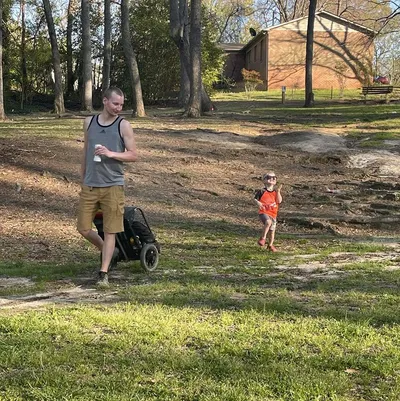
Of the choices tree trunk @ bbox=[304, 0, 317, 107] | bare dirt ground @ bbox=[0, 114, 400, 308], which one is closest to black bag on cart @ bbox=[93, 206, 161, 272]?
bare dirt ground @ bbox=[0, 114, 400, 308]

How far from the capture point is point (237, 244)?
893 cm

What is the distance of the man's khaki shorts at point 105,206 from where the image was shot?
5.63m

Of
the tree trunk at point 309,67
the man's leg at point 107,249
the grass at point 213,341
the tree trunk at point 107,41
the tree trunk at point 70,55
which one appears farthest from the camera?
the tree trunk at point 70,55

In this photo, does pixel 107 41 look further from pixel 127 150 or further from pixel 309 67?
pixel 127 150

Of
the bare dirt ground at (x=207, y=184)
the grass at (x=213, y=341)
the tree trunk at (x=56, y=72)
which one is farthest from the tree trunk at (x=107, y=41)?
the grass at (x=213, y=341)

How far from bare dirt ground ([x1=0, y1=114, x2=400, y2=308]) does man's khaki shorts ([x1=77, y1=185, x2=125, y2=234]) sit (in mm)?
626

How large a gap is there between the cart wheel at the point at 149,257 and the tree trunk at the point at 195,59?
718 inches

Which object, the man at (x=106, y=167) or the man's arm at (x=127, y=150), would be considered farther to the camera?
the man at (x=106, y=167)

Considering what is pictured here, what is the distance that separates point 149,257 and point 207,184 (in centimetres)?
748

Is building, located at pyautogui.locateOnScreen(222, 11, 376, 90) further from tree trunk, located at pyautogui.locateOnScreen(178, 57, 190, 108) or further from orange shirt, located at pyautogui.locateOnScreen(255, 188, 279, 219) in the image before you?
orange shirt, located at pyautogui.locateOnScreen(255, 188, 279, 219)

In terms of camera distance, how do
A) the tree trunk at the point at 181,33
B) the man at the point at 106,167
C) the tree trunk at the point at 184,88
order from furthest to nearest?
the tree trunk at the point at 184,88, the tree trunk at the point at 181,33, the man at the point at 106,167

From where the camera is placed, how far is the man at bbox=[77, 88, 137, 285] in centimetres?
548

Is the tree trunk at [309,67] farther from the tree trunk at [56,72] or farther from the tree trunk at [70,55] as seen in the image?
the tree trunk at [70,55]

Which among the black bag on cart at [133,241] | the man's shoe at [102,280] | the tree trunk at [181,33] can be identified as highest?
the tree trunk at [181,33]
